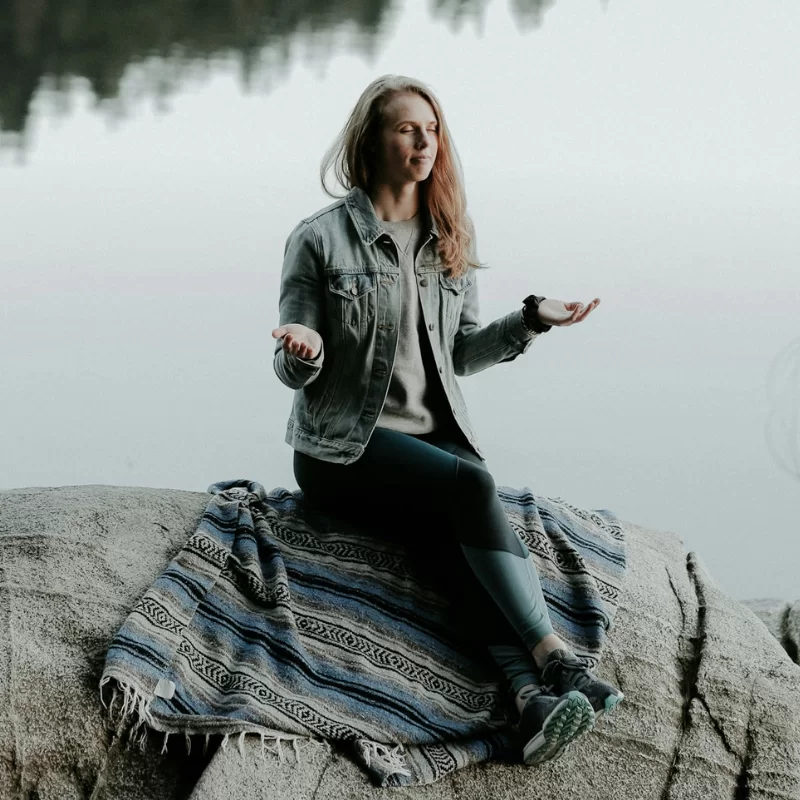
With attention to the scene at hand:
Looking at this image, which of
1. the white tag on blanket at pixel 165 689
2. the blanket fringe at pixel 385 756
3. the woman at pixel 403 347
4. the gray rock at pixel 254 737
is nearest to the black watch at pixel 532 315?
the woman at pixel 403 347

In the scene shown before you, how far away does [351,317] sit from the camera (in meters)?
2.27

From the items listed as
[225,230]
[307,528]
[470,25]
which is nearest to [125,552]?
[307,528]

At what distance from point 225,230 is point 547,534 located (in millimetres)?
2522

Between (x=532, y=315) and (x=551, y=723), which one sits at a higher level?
(x=532, y=315)

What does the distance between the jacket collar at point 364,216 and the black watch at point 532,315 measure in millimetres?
247

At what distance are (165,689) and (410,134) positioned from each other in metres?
1.17

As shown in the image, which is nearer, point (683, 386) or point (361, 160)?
point (361, 160)

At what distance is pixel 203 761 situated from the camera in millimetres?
1962

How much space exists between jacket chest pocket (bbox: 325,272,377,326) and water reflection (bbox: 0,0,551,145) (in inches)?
97.7

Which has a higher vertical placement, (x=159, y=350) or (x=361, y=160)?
(x=361, y=160)

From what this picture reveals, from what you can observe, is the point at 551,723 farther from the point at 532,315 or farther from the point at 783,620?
the point at 783,620

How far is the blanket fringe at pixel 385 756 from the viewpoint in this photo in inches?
77.3

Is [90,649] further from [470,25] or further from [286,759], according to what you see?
[470,25]

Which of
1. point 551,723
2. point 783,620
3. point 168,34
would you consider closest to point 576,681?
point 551,723
